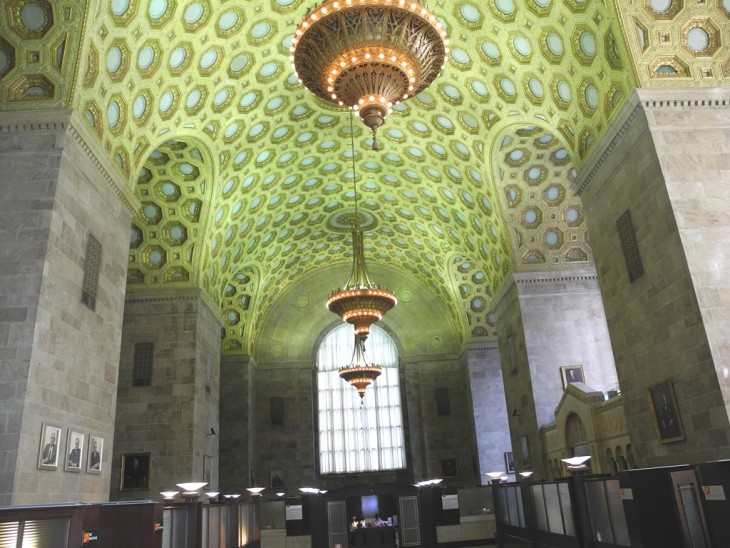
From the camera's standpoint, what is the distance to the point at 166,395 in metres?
16.3

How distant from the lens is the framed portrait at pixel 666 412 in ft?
30.3

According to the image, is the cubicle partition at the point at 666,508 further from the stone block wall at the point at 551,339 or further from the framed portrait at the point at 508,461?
the framed portrait at the point at 508,461

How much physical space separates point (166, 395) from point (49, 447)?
775 cm

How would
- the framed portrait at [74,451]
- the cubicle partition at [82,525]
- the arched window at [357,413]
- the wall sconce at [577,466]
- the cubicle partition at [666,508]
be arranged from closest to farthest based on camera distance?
1. the cubicle partition at [82,525]
2. the cubicle partition at [666,508]
3. the framed portrait at [74,451]
4. the wall sconce at [577,466]
5. the arched window at [357,413]

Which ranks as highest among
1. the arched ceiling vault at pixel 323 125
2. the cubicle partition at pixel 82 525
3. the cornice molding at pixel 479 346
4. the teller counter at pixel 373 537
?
the arched ceiling vault at pixel 323 125

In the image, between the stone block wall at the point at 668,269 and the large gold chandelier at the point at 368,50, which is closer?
the large gold chandelier at the point at 368,50

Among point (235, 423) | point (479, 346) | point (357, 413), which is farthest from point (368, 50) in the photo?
point (357, 413)

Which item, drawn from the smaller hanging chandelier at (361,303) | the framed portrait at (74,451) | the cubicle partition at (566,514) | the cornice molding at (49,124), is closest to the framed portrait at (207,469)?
the smaller hanging chandelier at (361,303)

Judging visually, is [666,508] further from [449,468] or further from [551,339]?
[449,468]

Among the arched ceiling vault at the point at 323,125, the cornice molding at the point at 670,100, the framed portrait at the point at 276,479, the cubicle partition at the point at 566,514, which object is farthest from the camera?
the framed portrait at the point at 276,479

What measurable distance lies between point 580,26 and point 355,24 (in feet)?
18.1

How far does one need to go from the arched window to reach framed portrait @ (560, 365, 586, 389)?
12.1m

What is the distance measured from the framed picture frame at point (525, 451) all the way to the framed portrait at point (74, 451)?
12.2 meters

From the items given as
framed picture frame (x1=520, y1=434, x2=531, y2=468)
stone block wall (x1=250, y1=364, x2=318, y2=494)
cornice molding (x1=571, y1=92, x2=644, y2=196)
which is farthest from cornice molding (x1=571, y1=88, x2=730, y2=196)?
stone block wall (x1=250, y1=364, x2=318, y2=494)
